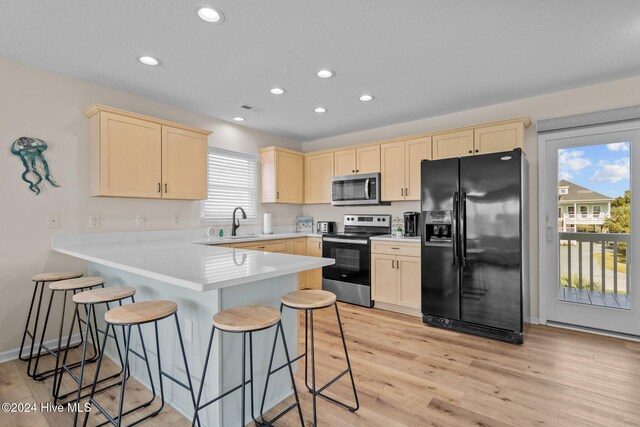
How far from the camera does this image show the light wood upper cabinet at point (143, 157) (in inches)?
116

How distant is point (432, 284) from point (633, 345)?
5.78ft

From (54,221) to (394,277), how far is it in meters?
3.48

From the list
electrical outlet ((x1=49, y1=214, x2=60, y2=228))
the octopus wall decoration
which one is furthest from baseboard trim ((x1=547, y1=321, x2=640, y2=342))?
the octopus wall decoration

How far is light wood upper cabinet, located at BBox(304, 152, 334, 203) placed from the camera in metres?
4.86

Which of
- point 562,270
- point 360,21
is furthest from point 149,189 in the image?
point 562,270

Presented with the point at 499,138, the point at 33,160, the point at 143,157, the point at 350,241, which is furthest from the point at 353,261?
the point at 33,160

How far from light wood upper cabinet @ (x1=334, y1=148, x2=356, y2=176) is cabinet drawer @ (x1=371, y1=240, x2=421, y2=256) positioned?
3.88ft

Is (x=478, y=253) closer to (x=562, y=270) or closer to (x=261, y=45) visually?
(x=562, y=270)

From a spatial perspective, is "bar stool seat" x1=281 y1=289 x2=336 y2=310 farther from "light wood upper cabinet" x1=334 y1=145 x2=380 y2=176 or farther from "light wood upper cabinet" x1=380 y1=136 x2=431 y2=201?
"light wood upper cabinet" x1=334 y1=145 x2=380 y2=176

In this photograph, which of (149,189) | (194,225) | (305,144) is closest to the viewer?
(149,189)

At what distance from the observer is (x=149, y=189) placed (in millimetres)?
3246

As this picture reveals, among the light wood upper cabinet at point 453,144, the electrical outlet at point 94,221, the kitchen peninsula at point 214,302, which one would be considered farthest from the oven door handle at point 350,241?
the electrical outlet at point 94,221

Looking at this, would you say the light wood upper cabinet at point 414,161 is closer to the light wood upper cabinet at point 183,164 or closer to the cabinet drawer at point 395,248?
the cabinet drawer at point 395,248

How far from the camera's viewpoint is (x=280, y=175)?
4.77 metres
